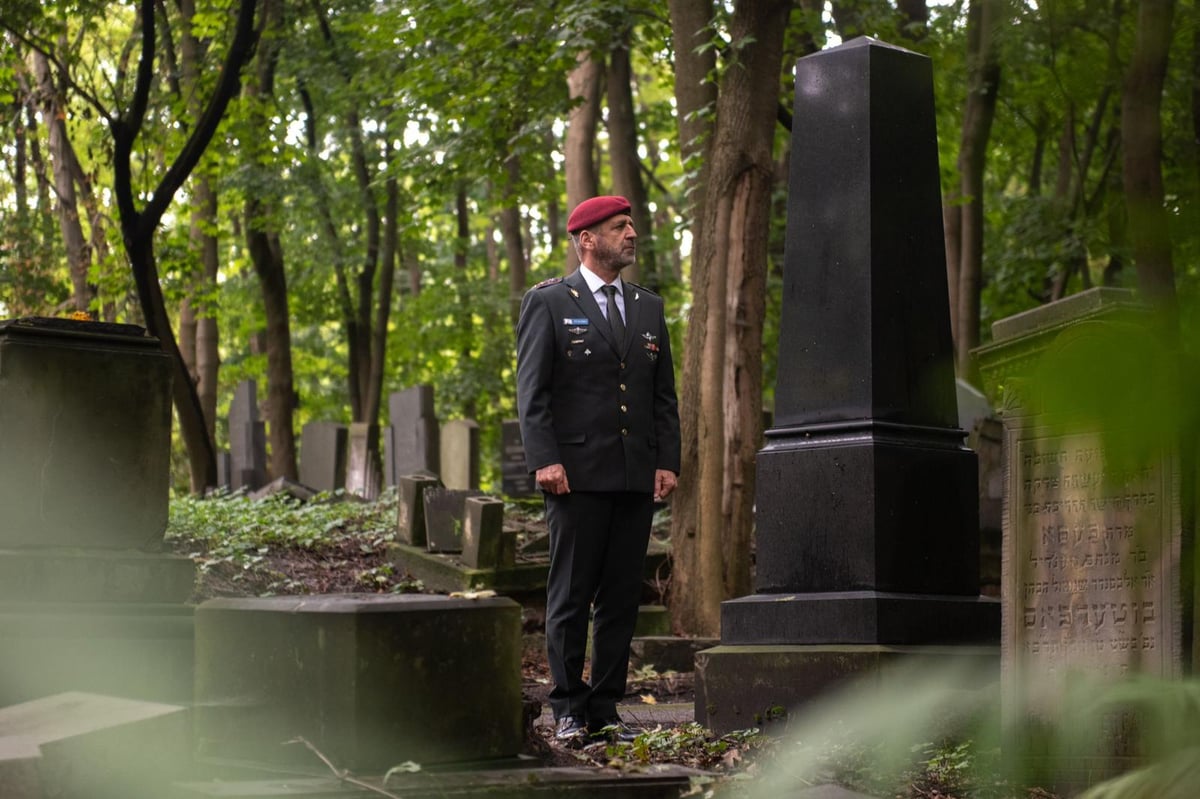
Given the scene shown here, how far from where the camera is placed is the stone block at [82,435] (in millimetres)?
6953

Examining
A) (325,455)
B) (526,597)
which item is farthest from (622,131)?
(526,597)

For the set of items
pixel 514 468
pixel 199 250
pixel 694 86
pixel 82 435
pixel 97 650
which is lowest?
pixel 97 650

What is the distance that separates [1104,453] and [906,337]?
218 inches

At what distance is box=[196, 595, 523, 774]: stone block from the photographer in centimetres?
430

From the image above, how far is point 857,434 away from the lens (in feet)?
21.0

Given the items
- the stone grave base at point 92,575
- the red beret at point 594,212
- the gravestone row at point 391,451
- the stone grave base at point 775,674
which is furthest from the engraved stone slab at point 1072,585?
the gravestone row at point 391,451

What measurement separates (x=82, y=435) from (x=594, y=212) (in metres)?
2.65

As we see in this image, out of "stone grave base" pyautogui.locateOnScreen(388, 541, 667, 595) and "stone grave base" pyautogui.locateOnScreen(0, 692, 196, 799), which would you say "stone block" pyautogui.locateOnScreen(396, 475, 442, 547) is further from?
"stone grave base" pyautogui.locateOnScreen(0, 692, 196, 799)

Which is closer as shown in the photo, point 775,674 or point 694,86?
point 775,674

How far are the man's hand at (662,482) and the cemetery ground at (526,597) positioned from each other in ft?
3.00

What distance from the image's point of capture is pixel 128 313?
2295cm

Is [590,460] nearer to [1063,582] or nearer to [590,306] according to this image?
[590,306]

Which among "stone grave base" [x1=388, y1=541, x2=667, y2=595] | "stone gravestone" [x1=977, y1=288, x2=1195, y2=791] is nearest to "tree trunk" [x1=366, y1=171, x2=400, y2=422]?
"stone grave base" [x1=388, y1=541, x2=667, y2=595]

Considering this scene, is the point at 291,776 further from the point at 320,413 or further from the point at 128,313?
the point at 320,413
